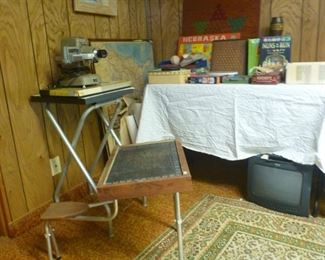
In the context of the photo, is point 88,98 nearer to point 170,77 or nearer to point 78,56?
point 78,56

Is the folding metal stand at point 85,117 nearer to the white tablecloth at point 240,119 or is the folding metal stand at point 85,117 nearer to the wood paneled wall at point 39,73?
the wood paneled wall at point 39,73

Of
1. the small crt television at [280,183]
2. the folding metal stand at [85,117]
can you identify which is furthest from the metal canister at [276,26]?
the folding metal stand at [85,117]

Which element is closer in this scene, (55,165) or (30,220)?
(30,220)

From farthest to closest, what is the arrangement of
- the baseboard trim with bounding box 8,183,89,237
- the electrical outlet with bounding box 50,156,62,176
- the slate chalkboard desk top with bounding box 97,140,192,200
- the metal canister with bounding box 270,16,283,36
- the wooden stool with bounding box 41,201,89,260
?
the metal canister with bounding box 270,16,283,36, the electrical outlet with bounding box 50,156,62,176, the baseboard trim with bounding box 8,183,89,237, the wooden stool with bounding box 41,201,89,260, the slate chalkboard desk top with bounding box 97,140,192,200

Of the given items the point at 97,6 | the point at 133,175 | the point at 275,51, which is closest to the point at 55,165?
the point at 133,175

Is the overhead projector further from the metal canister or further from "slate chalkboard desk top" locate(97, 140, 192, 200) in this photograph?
the metal canister

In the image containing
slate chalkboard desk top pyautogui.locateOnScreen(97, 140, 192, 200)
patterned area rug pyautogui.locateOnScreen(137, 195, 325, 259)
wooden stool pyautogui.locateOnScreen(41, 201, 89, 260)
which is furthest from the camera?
patterned area rug pyautogui.locateOnScreen(137, 195, 325, 259)

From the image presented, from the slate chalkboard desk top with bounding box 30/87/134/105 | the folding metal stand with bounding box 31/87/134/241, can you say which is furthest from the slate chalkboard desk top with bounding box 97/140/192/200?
the slate chalkboard desk top with bounding box 30/87/134/105

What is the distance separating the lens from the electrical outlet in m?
1.89

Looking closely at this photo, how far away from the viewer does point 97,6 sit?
2088mm

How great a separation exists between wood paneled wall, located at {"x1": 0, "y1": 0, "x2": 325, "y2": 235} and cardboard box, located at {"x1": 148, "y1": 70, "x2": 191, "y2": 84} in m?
0.50

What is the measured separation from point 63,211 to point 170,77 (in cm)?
115

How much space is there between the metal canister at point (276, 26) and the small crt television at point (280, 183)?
2.90 feet

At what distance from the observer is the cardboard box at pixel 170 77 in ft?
6.70
